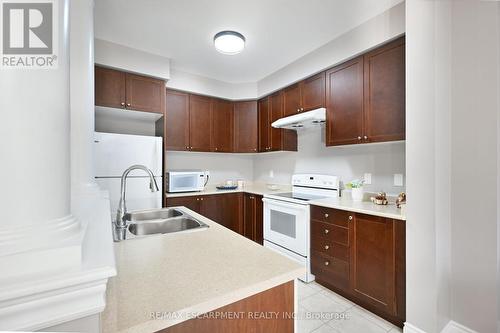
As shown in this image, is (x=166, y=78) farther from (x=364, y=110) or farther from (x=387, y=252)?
(x=387, y=252)

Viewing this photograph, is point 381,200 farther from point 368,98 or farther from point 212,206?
point 212,206

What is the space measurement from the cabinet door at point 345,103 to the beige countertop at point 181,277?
1.73 metres

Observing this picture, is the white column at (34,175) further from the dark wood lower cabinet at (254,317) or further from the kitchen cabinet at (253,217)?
the kitchen cabinet at (253,217)

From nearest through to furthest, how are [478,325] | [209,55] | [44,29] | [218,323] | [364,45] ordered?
[44,29], [218,323], [478,325], [364,45], [209,55]

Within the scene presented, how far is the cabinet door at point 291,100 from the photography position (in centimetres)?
293

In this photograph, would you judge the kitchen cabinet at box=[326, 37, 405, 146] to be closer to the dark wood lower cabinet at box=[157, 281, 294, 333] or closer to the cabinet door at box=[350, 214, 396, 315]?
the cabinet door at box=[350, 214, 396, 315]

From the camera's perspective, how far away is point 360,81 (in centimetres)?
221

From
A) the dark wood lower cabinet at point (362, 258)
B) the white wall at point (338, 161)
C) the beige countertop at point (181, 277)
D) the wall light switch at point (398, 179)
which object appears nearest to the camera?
the beige countertop at point (181, 277)

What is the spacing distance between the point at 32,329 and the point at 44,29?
639mm

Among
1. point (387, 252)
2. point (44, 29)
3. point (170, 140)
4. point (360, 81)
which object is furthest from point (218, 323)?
point (170, 140)

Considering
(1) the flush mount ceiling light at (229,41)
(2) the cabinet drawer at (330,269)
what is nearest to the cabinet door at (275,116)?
(1) the flush mount ceiling light at (229,41)

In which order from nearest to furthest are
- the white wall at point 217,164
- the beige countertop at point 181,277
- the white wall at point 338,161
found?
the beige countertop at point 181,277 → the white wall at point 338,161 → the white wall at point 217,164

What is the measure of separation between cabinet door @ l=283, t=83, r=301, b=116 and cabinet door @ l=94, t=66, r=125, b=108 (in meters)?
2.02

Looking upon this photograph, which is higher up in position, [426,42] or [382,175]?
[426,42]
